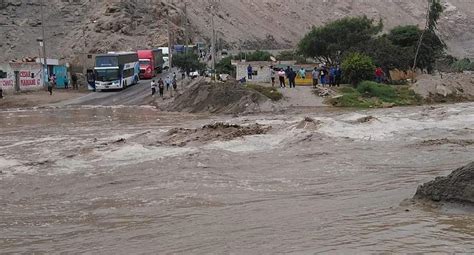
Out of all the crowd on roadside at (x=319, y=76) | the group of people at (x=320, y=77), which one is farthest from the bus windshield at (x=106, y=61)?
the group of people at (x=320, y=77)

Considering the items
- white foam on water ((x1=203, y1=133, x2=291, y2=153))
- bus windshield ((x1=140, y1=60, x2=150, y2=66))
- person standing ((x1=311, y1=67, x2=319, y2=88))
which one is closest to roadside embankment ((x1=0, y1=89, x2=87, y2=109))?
bus windshield ((x1=140, y1=60, x2=150, y2=66))

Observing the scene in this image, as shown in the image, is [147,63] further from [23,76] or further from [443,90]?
[443,90]

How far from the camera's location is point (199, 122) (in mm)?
33250

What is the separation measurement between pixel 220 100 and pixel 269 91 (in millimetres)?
3225

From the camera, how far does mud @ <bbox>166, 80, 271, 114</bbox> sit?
3772 centimetres

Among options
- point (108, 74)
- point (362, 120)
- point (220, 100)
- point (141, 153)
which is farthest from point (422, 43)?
point (141, 153)

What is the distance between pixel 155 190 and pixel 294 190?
357cm

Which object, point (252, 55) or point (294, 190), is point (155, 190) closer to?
point (294, 190)

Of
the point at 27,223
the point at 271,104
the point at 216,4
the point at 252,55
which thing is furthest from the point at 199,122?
the point at 216,4

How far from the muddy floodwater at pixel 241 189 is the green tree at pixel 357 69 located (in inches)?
491

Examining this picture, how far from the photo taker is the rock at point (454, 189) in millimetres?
11867

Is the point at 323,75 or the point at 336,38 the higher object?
the point at 336,38

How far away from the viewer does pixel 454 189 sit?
39.8 feet

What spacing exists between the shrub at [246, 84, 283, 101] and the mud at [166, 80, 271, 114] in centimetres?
65
